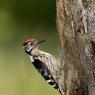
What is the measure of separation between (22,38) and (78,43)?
18.4 ft

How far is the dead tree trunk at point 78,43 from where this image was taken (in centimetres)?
621

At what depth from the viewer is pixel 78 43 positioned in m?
6.30

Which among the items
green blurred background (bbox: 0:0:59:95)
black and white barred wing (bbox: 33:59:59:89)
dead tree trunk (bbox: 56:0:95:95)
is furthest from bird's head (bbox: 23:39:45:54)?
green blurred background (bbox: 0:0:59:95)

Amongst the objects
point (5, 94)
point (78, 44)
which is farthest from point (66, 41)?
point (5, 94)

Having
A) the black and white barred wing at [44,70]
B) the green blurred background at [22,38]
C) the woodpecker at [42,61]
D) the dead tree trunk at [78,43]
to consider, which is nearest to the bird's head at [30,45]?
the woodpecker at [42,61]

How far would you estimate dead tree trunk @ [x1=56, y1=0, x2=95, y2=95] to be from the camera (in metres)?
6.21

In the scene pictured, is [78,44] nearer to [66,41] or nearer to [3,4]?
[66,41]

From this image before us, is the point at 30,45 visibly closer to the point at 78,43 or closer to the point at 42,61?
the point at 42,61

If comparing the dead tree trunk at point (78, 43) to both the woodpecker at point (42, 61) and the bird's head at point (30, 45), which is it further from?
the bird's head at point (30, 45)

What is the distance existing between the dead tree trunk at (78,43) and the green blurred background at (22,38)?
295cm

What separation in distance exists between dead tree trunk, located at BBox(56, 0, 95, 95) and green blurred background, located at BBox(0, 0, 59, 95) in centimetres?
295

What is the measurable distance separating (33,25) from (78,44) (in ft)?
19.9

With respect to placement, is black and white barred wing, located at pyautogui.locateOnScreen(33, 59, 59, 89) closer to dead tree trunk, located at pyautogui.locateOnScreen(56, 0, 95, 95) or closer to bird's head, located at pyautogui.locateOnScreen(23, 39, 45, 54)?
bird's head, located at pyautogui.locateOnScreen(23, 39, 45, 54)

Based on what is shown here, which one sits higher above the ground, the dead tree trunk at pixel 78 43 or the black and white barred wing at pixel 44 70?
the dead tree trunk at pixel 78 43
